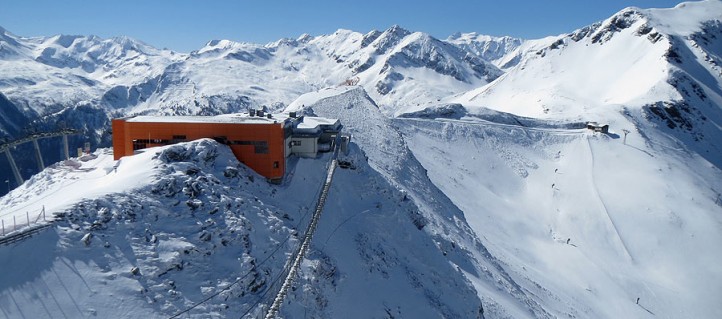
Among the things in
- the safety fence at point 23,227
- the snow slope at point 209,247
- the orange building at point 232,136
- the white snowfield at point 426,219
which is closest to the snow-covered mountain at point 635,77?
the white snowfield at point 426,219

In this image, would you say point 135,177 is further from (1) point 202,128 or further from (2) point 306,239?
(2) point 306,239

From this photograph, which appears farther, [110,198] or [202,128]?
[202,128]

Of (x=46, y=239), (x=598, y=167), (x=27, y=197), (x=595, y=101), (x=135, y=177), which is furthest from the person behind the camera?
(x=595, y=101)

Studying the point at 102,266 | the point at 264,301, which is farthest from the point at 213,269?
the point at 102,266

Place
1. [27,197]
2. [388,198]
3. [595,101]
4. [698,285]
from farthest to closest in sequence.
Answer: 1. [595,101]
2. [698,285]
3. [388,198]
4. [27,197]

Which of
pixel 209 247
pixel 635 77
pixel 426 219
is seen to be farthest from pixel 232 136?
pixel 635 77

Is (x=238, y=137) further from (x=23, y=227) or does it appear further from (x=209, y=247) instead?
(x=23, y=227)

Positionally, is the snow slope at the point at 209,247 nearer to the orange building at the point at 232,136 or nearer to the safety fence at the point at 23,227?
the safety fence at the point at 23,227
